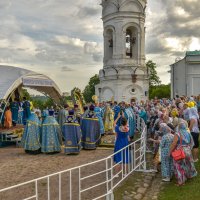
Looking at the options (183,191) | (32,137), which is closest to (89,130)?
(32,137)

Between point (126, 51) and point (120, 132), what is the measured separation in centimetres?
2519

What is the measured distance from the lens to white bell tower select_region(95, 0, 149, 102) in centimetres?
3177

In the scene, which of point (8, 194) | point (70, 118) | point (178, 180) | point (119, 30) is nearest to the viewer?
point (8, 194)

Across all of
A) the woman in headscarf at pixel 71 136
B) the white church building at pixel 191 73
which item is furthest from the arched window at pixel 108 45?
the woman in headscarf at pixel 71 136

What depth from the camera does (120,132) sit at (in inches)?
311

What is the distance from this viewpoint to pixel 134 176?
26.2ft

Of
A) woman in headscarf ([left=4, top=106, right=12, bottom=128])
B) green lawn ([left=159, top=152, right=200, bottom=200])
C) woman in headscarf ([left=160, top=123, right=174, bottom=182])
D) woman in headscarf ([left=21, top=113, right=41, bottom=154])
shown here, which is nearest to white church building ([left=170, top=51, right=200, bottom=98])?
woman in headscarf ([left=4, top=106, right=12, bottom=128])

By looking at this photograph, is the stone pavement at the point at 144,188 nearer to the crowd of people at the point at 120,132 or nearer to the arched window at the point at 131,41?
the crowd of people at the point at 120,132

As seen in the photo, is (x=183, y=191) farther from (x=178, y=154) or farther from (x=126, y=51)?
(x=126, y=51)

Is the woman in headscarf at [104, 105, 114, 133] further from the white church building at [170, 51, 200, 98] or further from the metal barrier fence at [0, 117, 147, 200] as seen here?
the white church building at [170, 51, 200, 98]

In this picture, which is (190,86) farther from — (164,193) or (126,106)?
(164,193)

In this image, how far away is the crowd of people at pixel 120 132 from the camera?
7305mm

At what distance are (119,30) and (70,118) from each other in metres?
22.1

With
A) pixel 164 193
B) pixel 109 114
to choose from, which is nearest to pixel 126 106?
pixel 109 114
